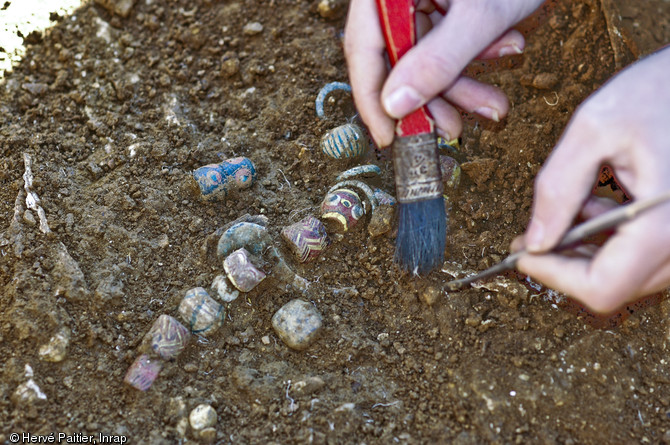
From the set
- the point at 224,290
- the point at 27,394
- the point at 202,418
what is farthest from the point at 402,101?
the point at 27,394

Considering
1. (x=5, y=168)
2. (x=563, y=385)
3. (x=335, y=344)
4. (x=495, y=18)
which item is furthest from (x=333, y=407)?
(x=5, y=168)

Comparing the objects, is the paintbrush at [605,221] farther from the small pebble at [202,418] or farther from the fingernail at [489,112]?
the small pebble at [202,418]

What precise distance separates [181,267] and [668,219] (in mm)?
2079

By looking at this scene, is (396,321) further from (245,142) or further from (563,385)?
(245,142)

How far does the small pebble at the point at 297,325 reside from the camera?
2.63 m

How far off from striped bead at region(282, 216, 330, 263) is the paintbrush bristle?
0.38m

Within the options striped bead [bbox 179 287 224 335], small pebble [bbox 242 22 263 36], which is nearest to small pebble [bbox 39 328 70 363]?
striped bead [bbox 179 287 224 335]

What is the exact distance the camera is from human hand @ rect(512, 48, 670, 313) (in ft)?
6.38

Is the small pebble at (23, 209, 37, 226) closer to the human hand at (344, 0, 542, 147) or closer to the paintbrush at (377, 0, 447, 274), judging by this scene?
the human hand at (344, 0, 542, 147)

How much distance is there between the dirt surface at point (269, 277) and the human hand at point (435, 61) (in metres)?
0.35

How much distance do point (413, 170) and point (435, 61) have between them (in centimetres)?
47

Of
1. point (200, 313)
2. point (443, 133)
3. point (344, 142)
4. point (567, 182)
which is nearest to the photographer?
point (567, 182)

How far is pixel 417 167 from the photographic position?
258 cm

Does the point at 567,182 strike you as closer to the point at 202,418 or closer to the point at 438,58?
the point at 438,58
